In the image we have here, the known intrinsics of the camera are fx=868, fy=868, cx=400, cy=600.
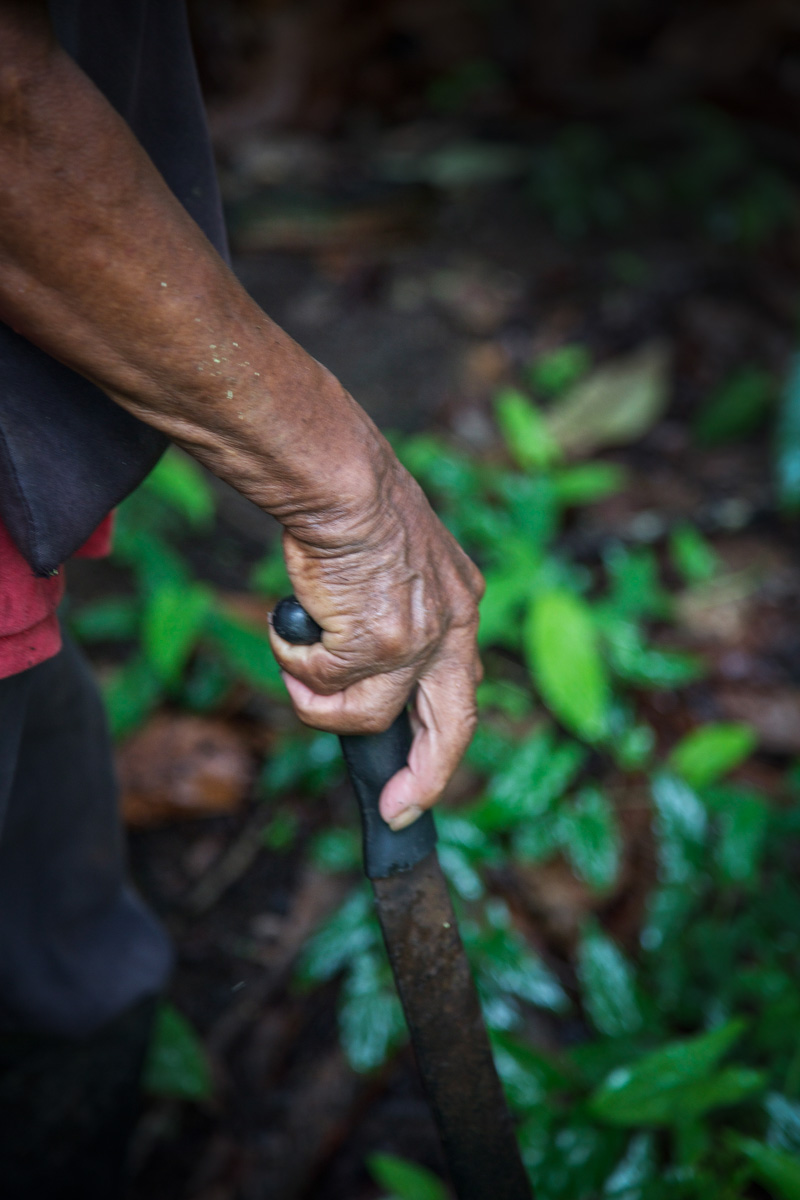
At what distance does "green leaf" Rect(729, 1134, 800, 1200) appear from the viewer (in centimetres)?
127

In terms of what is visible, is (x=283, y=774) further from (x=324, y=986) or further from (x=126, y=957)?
(x=126, y=957)

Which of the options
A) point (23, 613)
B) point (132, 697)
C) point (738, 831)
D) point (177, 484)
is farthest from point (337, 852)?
point (23, 613)

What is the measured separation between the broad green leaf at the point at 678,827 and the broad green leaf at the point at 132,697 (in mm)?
1286

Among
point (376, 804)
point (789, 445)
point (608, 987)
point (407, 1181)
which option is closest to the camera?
point (376, 804)

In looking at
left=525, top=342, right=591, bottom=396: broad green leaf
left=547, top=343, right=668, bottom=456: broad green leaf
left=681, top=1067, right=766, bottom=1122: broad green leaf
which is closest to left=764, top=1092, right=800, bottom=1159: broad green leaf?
left=681, top=1067, right=766, bottom=1122: broad green leaf

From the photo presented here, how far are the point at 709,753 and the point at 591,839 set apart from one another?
15.5 inches

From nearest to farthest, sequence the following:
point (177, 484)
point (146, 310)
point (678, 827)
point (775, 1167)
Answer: point (146, 310) → point (775, 1167) → point (678, 827) → point (177, 484)

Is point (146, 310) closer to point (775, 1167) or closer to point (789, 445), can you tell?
point (775, 1167)

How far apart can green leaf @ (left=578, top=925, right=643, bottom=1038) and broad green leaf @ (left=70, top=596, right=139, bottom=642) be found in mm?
1422

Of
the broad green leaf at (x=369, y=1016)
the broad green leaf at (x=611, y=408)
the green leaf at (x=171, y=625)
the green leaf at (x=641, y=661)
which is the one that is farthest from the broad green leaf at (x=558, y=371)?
the broad green leaf at (x=369, y=1016)

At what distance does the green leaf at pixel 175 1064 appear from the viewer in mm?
1785

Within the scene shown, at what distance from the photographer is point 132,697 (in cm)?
226

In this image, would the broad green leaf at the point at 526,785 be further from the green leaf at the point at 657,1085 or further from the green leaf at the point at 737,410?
the green leaf at the point at 737,410

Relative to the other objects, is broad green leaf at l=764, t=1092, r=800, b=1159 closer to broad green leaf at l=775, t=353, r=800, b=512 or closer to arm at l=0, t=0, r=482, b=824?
arm at l=0, t=0, r=482, b=824
